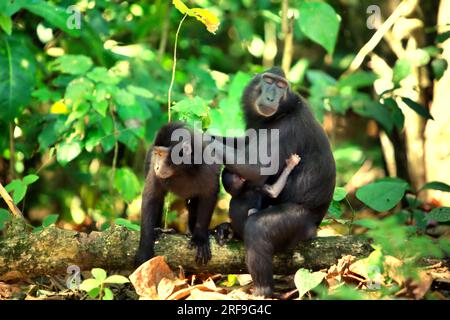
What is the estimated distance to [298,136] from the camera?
6844mm

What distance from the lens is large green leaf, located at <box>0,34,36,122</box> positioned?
8695mm

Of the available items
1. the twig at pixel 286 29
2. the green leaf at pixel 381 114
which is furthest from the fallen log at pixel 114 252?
the twig at pixel 286 29

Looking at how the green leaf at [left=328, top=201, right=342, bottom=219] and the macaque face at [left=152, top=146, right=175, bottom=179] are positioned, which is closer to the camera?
the macaque face at [left=152, top=146, right=175, bottom=179]

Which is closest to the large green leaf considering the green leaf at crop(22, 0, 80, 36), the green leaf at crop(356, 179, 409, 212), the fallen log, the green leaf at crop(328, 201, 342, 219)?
the green leaf at crop(22, 0, 80, 36)

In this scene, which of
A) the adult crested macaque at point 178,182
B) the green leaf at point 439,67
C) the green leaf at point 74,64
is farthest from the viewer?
the green leaf at point 439,67

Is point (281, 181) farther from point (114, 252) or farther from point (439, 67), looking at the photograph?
point (439, 67)

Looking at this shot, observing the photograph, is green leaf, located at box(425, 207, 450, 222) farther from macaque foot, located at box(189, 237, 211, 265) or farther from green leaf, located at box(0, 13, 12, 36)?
green leaf, located at box(0, 13, 12, 36)

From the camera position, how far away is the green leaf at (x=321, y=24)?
9188 millimetres

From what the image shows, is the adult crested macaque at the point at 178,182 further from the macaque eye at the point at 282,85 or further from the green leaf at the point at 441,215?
the green leaf at the point at 441,215

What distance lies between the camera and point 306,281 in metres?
5.79

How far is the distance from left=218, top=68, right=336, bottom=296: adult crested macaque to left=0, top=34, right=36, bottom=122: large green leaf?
3219 mm

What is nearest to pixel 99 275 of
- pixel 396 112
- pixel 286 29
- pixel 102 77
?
pixel 102 77

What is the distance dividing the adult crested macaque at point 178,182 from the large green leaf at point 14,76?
8.76ft

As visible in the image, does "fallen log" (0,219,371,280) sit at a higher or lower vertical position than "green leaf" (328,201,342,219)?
lower
